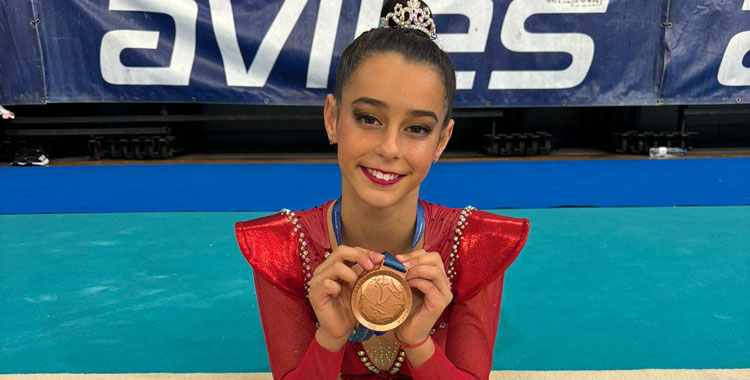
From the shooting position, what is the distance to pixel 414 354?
115 centimetres

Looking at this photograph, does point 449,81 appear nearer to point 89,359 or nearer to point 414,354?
point 414,354

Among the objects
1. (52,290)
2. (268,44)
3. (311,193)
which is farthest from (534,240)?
(268,44)

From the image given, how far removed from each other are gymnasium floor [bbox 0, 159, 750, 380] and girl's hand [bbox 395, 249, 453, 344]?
109cm

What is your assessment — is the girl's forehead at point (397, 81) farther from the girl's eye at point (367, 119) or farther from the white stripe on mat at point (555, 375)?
the white stripe on mat at point (555, 375)

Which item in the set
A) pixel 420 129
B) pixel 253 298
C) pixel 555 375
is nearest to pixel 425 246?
pixel 420 129

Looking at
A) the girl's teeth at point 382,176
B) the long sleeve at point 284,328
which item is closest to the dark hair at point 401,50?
the girl's teeth at point 382,176


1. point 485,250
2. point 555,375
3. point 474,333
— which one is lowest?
point 555,375

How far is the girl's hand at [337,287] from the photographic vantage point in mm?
1035

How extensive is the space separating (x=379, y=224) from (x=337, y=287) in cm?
32

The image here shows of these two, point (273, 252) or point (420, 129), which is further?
point (273, 252)

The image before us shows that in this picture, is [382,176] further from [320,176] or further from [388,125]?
[320,176]

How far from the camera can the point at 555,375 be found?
6.48ft

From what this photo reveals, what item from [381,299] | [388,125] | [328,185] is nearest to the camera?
[381,299]

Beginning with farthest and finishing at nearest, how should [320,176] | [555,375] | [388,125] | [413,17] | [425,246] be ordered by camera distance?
[320,176] → [555,375] → [425,246] → [413,17] → [388,125]
